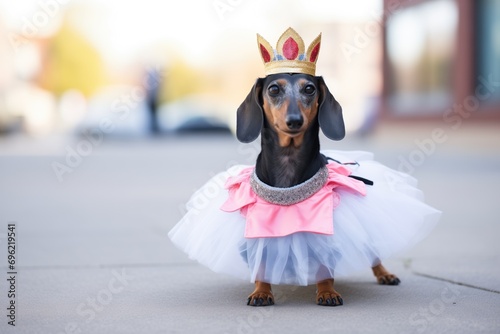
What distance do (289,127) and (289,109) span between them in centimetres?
10

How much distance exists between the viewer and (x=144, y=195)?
9.98 metres

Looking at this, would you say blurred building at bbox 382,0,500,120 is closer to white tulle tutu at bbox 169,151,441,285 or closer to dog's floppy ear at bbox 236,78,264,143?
white tulle tutu at bbox 169,151,441,285

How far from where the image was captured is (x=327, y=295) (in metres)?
3.89

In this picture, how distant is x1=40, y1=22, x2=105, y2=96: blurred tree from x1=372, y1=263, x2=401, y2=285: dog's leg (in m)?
52.8

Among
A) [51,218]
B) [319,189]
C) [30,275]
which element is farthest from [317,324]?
[51,218]

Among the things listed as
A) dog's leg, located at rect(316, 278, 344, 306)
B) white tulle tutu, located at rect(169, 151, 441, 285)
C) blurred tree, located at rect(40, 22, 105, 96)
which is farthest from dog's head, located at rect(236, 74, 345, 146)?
blurred tree, located at rect(40, 22, 105, 96)

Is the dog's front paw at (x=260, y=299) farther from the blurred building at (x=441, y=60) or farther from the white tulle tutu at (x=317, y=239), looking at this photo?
the blurred building at (x=441, y=60)

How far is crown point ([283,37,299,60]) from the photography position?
407 centimetres

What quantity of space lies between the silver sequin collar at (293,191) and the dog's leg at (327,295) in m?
0.45

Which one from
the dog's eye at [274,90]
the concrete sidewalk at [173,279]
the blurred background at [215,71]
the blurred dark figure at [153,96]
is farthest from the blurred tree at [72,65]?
the dog's eye at [274,90]

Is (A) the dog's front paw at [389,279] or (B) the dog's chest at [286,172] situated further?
(A) the dog's front paw at [389,279]

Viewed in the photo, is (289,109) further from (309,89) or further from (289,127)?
(309,89)

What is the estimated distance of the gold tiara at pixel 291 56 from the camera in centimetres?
405

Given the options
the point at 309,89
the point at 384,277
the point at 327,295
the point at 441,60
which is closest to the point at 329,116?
the point at 309,89
